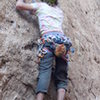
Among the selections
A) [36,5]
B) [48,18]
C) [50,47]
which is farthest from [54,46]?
[36,5]

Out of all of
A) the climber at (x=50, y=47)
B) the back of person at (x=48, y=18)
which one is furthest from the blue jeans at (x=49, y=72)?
the back of person at (x=48, y=18)

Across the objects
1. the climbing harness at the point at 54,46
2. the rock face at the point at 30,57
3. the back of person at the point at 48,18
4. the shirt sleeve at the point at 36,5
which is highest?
the shirt sleeve at the point at 36,5

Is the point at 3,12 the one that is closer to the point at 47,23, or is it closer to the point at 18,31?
the point at 18,31

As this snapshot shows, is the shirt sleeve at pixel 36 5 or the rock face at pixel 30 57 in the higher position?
the shirt sleeve at pixel 36 5

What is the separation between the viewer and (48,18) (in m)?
4.17

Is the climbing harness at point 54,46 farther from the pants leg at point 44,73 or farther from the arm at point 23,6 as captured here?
the arm at point 23,6

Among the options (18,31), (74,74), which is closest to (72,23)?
(74,74)

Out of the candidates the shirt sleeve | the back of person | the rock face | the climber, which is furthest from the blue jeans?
the shirt sleeve

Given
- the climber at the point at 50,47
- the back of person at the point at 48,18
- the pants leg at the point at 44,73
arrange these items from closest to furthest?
the pants leg at the point at 44,73, the climber at the point at 50,47, the back of person at the point at 48,18

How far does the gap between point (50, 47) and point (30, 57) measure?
1.30ft

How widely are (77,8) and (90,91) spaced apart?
7.37 ft

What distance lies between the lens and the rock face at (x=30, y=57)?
381 centimetres

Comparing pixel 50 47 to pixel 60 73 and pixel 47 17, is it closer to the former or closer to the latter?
pixel 60 73

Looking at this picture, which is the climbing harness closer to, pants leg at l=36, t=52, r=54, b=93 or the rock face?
pants leg at l=36, t=52, r=54, b=93
